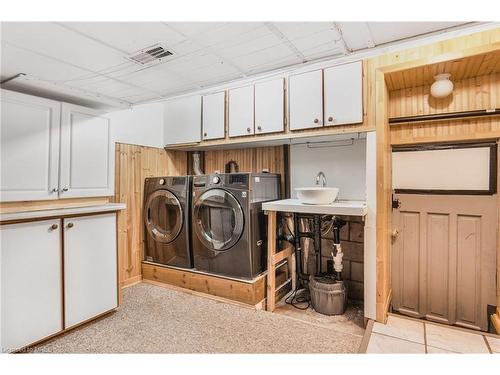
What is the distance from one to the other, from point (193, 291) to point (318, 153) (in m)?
2.07

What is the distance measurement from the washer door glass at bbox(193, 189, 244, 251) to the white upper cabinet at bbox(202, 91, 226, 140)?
2.39 feet

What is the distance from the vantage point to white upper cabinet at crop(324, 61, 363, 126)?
233cm

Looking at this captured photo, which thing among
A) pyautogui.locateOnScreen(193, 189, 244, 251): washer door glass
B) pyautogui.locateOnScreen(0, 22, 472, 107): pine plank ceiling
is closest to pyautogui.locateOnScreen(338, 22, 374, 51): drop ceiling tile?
pyautogui.locateOnScreen(0, 22, 472, 107): pine plank ceiling

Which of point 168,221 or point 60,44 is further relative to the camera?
point 168,221

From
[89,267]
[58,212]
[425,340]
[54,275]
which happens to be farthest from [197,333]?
[425,340]

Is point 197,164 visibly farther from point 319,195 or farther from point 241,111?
point 319,195

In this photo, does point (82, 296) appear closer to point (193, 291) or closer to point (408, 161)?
point (193, 291)

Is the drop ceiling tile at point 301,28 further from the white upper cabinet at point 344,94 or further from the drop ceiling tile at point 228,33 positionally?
the white upper cabinet at point 344,94

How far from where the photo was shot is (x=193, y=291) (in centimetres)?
302

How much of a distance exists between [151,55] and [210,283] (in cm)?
224

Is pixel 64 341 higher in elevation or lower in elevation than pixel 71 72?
lower

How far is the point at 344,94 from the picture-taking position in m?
2.40

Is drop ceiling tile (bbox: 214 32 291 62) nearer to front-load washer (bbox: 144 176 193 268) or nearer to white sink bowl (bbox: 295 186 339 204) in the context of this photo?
Answer: white sink bowl (bbox: 295 186 339 204)

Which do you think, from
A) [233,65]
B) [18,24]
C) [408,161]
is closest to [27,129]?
[18,24]
